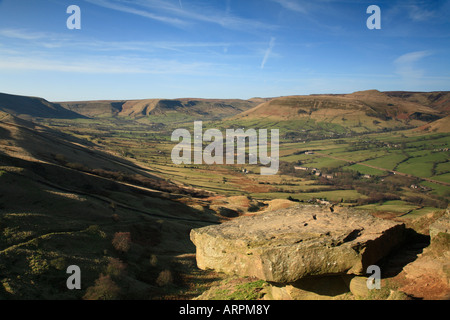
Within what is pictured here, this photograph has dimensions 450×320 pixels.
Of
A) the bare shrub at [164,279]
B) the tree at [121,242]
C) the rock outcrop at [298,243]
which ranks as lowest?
the bare shrub at [164,279]

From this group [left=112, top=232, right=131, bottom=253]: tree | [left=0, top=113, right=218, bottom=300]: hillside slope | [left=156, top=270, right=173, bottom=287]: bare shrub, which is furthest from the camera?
[left=112, top=232, right=131, bottom=253]: tree

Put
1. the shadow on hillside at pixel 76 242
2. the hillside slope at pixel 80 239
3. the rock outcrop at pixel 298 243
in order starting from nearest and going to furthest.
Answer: the rock outcrop at pixel 298 243
the hillside slope at pixel 80 239
the shadow on hillside at pixel 76 242

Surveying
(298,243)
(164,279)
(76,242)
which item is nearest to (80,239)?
(76,242)

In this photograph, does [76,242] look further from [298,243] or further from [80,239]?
[298,243]

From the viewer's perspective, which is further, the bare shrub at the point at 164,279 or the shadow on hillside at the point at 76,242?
the bare shrub at the point at 164,279

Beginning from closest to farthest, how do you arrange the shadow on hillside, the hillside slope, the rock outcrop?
the rock outcrop, the hillside slope, the shadow on hillside

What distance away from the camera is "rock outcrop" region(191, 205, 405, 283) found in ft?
38.8

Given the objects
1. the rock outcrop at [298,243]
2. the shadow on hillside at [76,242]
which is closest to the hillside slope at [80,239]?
the shadow on hillside at [76,242]

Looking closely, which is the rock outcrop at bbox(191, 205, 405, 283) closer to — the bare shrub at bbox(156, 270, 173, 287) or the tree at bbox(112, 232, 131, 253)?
the bare shrub at bbox(156, 270, 173, 287)

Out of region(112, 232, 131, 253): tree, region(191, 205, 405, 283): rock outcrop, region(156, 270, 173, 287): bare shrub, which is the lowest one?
region(156, 270, 173, 287): bare shrub

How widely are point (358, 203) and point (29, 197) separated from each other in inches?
2966

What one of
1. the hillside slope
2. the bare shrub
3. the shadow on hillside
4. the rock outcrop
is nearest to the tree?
the hillside slope

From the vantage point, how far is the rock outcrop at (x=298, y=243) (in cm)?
1183

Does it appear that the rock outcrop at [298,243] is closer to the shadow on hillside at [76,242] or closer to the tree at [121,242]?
the shadow on hillside at [76,242]
